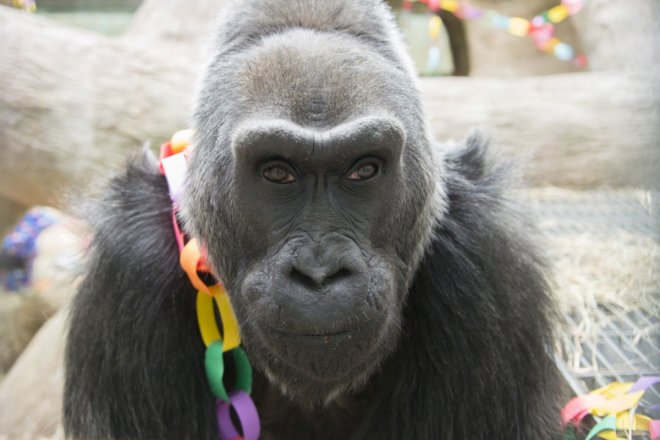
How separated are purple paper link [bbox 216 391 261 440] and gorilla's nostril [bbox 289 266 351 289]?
3.35 feet

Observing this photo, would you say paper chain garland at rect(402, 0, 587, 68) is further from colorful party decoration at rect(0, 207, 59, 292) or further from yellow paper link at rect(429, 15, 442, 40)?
colorful party decoration at rect(0, 207, 59, 292)

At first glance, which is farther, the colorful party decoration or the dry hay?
the colorful party decoration

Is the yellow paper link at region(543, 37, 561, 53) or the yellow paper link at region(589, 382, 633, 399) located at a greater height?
the yellow paper link at region(589, 382, 633, 399)

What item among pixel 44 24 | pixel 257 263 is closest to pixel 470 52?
pixel 44 24

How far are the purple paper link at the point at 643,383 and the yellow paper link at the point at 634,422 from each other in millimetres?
124

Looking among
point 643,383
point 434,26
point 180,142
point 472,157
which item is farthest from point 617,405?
point 434,26

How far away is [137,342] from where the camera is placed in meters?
3.27

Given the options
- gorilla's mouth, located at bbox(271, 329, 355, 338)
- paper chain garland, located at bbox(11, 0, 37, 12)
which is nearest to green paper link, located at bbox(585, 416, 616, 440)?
gorilla's mouth, located at bbox(271, 329, 355, 338)

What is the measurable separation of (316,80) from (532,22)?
8932 mm

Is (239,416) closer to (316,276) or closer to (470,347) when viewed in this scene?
(470,347)

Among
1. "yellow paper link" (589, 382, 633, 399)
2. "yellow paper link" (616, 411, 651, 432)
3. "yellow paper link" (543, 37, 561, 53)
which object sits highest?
"yellow paper link" (616, 411, 651, 432)

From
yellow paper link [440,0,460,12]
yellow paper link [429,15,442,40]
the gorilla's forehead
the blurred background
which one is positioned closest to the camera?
the gorilla's forehead

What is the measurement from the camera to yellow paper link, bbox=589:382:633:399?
3.48 meters

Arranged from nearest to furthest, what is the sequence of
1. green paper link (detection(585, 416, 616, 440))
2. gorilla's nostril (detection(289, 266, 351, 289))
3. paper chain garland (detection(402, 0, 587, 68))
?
gorilla's nostril (detection(289, 266, 351, 289)), green paper link (detection(585, 416, 616, 440)), paper chain garland (detection(402, 0, 587, 68))
